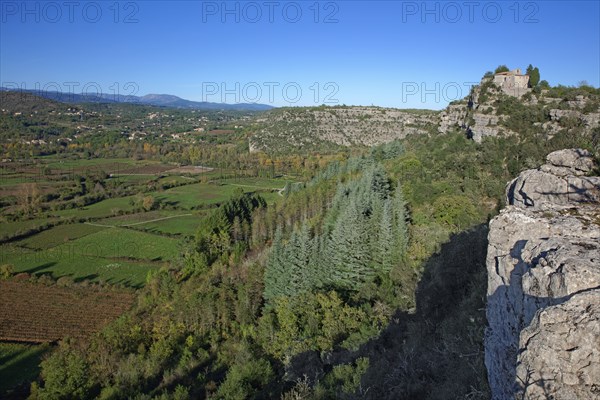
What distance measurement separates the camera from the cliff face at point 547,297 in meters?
4.74

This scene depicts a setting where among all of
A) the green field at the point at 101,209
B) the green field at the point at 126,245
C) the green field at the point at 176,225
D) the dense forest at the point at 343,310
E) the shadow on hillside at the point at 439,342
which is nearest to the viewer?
the shadow on hillside at the point at 439,342

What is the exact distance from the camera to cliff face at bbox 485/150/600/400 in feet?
15.6

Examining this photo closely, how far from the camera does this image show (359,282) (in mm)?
28359

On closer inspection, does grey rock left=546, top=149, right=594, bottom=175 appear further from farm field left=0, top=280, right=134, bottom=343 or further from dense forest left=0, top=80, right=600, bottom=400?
farm field left=0, top=280, right=134, bottom=343

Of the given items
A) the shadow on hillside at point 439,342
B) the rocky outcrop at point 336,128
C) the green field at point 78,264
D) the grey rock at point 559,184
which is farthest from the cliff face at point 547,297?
the rocky outcrop at point 336,128

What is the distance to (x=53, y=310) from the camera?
40656 millimetres

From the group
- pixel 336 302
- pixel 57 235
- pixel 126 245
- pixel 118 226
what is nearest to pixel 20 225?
pixel 57 235

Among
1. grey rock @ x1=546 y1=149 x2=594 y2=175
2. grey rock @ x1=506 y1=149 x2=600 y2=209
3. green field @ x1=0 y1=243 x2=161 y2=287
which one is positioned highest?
grey rock @ x1=546 y1=149 x2=594 y2=175

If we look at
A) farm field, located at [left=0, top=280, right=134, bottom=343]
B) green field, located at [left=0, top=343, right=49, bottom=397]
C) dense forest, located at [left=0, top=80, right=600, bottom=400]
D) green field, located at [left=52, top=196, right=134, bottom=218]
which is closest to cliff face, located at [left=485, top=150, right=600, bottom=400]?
dense forest, located at [left=0, top=80, right=600, bottom=400]

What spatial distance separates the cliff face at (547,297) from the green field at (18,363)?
34326mm

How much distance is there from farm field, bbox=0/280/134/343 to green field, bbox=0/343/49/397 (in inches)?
49.0

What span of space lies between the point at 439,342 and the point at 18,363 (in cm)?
3434

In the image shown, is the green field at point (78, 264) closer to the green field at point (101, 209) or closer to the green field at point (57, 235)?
the green field at point (57, 235)

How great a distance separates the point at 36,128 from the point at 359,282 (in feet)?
560
